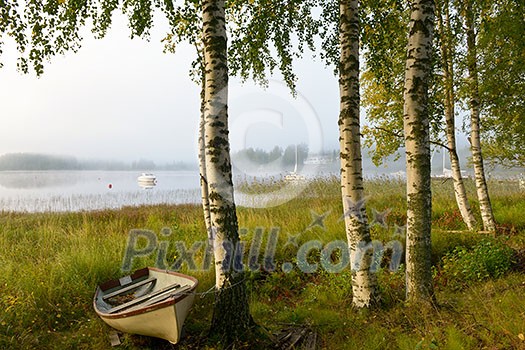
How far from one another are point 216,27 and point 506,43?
838cm

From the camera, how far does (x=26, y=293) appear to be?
18.1 ft

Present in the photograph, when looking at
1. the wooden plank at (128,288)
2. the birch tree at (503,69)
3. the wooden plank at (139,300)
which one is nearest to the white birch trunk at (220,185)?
the wooden plank at (139,300)

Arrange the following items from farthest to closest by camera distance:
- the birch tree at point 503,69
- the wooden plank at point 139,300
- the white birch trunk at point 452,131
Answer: the white birch trunk at point 452,131 < the birch tree at point 503,69 < the wooden plank at point 139,300

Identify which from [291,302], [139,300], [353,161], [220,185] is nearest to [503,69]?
[353,161]

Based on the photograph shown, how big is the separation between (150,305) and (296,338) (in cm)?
182

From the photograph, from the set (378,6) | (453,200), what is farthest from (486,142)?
(378,6)

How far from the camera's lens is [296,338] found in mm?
4559

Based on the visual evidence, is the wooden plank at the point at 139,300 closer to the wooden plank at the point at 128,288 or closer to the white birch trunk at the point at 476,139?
the wooden plank at the point at 128,288

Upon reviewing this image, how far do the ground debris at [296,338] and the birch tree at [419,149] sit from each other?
1.52 meters

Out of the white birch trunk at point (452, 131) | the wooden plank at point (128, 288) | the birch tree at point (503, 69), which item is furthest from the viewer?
the white birch trunk at point (452, 131)

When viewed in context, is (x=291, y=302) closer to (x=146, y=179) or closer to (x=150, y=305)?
(x=150, y=305)

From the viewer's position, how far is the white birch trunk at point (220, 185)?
441cm

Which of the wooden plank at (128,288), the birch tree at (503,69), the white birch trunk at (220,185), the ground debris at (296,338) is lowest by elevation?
the ground debris at (296,338)

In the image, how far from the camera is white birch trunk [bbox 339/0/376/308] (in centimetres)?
530
